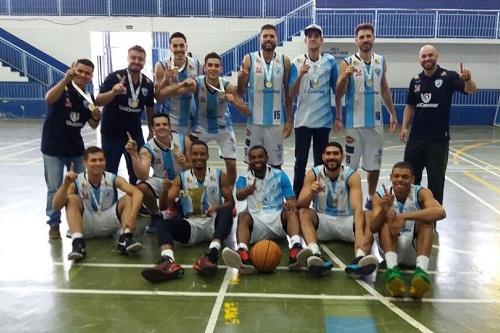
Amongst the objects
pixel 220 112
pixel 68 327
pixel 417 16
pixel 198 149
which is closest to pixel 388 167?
pixel 220 112

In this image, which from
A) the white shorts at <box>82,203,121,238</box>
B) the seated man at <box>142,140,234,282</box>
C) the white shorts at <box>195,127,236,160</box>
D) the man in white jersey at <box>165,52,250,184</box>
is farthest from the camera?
the white shorts at <box>195,127,236,160</box>

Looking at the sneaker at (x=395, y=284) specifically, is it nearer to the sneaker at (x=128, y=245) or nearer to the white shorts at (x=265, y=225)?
the white shorts at (x=265, y=225)

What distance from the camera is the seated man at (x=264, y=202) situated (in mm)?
5352

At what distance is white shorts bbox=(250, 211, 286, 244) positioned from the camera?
18.1 feet

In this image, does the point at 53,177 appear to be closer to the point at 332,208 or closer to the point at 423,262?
the point at 332,208

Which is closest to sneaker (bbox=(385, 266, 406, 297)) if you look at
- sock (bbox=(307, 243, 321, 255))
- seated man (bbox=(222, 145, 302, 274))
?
sock (bbox=(307, 243, 321, 255))

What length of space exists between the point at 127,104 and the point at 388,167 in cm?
646

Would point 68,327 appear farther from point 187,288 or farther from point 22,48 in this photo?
point 22,48

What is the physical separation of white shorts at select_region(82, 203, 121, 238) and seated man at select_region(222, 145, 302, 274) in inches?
60.8

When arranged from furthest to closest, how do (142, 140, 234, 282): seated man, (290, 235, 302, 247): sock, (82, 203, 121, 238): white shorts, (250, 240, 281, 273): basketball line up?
(82, 203, 121, 238): white shorts < (142, 140, 234, 282): seated man < (290, 235, 302, 247): sock < (250, 240, 281, 273): basketball

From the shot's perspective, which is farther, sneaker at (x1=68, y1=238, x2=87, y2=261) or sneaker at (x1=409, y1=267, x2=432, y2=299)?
sneaker at (x1=68, y1=238, x2=87, y2=261)

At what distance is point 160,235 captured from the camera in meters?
5.11

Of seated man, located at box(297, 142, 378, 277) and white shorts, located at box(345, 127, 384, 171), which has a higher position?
white shorts, located at box(345, 127, 384, 171)

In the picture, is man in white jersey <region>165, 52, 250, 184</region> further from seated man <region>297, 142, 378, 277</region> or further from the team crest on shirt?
the team crest on shirt
